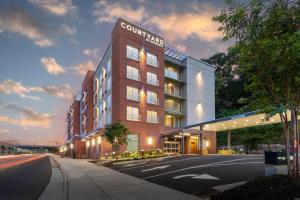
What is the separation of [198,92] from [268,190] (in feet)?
159

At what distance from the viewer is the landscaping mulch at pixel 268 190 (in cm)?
831

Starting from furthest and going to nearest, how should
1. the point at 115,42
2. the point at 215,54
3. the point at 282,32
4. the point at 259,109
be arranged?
the point at 215,54
the point at 115,42
the point at 259,109
the point at 282,32

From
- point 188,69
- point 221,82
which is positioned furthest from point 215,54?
point 188,69

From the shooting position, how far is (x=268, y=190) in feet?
29.1

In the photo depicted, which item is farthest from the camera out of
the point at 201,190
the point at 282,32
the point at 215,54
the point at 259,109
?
the point at 215,54

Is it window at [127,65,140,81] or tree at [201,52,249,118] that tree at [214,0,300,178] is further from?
tree at [201,52,249,118]

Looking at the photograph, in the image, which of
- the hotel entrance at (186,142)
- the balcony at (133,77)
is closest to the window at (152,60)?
the balcony at (133,77)

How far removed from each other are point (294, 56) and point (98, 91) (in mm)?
55972

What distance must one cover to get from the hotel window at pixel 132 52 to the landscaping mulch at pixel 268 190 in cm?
3776

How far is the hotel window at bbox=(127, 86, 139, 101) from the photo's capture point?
45.0 m

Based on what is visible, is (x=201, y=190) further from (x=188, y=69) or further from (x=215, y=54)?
(x=215, y=54)

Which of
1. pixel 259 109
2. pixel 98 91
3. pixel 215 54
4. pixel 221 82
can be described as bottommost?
pixel 259 109

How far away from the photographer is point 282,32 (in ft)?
31.9

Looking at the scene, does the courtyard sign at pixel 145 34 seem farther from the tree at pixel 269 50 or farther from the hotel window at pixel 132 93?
the tree at pixel 269 50
